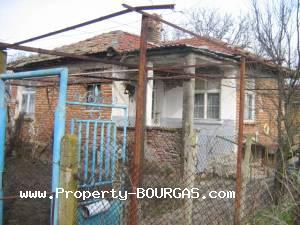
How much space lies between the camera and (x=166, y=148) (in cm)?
981

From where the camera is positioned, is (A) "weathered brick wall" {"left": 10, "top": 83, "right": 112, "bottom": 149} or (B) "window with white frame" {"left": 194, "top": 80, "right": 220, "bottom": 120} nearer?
(B) "window with white frame" {"left": 194, "top": 80, "right": 220, "bottom": 120}

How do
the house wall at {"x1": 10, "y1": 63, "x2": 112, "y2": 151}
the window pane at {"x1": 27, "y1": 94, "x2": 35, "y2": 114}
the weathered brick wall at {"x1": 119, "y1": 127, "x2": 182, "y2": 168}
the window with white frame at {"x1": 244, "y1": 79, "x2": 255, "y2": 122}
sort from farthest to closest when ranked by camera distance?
the window pane at {"x1": 27, "y1": 94, "x2": 35, "y2": 114}
the window with white frame at {"x1": 244, "y1": 79, "x2": 255, "y2": 122}
the house wall at {"x1": 10, "y1": 63, "x2": 112, "y2": 151}
the weathered brick wall at {"x1": 119, "y1": 127, "x2": 182, "y2": 168}

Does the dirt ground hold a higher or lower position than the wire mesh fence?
lower

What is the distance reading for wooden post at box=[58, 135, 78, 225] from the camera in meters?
2.69

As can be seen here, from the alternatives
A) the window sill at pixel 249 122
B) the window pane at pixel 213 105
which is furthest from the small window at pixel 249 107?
the window pane at pixel 213 105

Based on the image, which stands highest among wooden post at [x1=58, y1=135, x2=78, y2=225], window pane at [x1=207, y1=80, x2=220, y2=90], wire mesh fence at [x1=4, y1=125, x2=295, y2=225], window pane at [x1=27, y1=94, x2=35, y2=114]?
window pane at [x1=207, y1=80, x2=220, y2=90]

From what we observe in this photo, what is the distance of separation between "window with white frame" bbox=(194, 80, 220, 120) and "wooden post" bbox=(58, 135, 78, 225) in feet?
30.7

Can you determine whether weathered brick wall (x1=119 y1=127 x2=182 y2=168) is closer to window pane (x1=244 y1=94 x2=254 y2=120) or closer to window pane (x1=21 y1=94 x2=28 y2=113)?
window pane (x1=244 y1=94 x2=254 y2=120)

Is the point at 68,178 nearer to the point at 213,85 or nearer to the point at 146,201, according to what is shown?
the point at 146,201

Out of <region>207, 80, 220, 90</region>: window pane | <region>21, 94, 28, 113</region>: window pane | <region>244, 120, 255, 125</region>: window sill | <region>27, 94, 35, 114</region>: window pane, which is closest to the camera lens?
<region>207, 80, 220, 90</region>: window pane

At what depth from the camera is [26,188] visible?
7.33m

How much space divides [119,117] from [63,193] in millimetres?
8365

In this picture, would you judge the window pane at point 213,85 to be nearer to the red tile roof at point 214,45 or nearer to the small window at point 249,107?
the red tile roof at point 214,45

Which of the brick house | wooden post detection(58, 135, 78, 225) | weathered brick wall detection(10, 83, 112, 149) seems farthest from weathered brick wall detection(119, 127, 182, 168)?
wooden post detection(58, 135, 78, 225)
